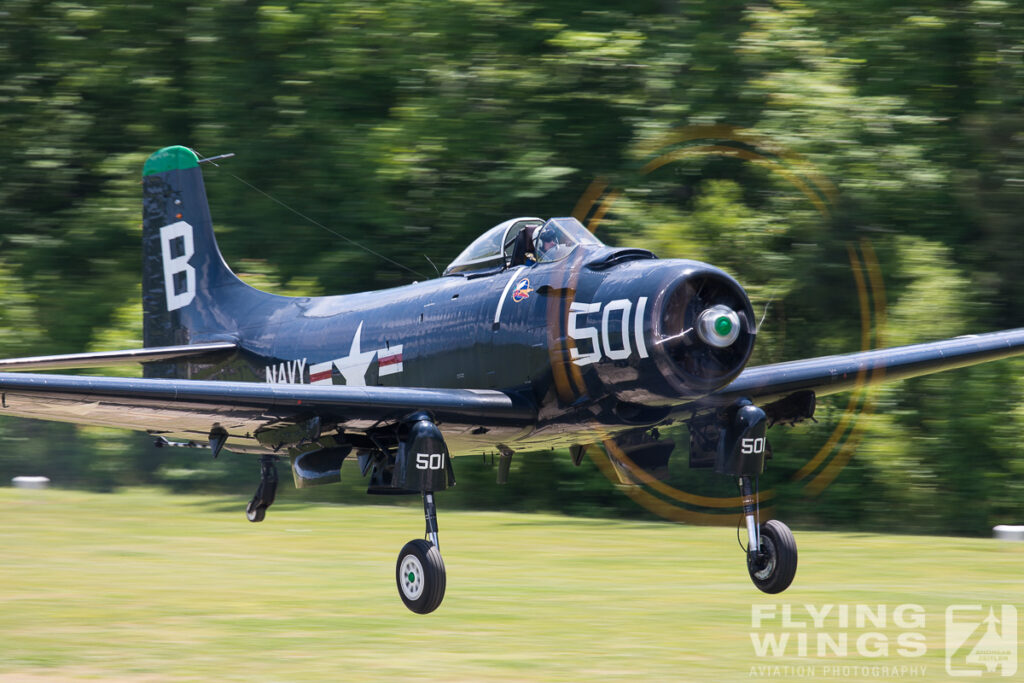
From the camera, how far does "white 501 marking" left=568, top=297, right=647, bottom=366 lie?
28.2 feet

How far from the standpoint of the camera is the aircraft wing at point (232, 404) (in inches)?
327

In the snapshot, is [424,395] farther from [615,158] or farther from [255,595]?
[615,158]

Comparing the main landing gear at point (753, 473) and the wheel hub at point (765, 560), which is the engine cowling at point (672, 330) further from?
the wheel hub at point (765, 560)

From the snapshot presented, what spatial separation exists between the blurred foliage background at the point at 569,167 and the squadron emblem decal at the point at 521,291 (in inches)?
149

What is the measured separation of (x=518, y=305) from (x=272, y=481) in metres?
5.10

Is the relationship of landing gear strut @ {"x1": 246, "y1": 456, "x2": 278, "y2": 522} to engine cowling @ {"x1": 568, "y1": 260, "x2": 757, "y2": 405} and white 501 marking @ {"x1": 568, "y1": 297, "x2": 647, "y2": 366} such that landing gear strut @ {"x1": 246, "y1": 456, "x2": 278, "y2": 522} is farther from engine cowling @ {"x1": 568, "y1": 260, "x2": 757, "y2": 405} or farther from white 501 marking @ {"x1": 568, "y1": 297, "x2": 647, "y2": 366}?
engine cowling @ {"x1": 568, "y1": 260, "x2": 757, "y2": 405}

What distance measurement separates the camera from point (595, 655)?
7.35m

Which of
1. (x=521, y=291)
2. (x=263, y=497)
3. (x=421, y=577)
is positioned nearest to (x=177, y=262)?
(x=263, y=497)

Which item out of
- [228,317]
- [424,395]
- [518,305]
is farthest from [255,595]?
[228,317]

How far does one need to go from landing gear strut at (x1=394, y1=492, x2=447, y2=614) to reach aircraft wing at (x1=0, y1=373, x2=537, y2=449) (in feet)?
2.52

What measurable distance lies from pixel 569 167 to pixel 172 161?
6.89 meters

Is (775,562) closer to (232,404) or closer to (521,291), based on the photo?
(521,291)

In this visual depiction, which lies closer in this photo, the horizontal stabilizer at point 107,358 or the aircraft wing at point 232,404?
the aircraft wing at point 232,404

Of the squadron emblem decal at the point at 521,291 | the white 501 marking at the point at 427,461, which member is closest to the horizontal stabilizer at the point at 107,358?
the white 501 marking at the point at 427,461
